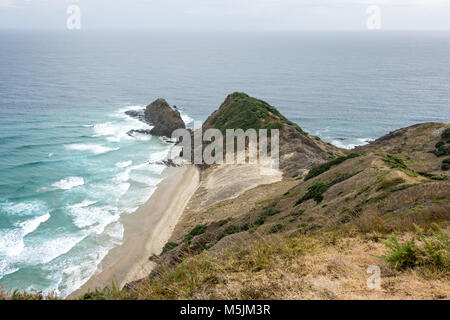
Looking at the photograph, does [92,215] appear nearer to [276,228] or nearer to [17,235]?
[17,235]

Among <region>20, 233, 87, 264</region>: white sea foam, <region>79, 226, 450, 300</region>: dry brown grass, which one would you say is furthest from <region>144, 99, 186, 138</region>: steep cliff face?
<region>79, 226, 450, 300</region>: dry brown grass

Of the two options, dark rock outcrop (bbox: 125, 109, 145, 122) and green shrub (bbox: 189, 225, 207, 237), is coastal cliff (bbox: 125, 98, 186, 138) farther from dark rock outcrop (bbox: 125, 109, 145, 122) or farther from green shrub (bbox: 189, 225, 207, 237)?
green shrub (bbox: 189, 225, 207, 237)

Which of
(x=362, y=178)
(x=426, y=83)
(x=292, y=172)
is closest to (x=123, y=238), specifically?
(x=292, y=172)

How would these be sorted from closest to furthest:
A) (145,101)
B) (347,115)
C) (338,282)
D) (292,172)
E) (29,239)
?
(338,282), (29,239), (292,172), (347,115), (145,101)

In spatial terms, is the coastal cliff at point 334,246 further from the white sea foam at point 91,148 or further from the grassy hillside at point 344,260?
the white sea foam at point 91,148

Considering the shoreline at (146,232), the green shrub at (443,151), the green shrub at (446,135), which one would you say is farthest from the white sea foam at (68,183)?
the green shrub at (446,135)

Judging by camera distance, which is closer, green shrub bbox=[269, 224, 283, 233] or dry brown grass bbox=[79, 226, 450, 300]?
dry brown grass bbox=[79, 226, 450, 300]
